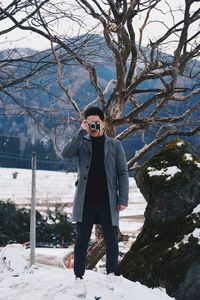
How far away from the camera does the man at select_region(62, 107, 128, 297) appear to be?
4.28 metres

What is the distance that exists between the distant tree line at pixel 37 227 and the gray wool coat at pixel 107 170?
69.4 feet

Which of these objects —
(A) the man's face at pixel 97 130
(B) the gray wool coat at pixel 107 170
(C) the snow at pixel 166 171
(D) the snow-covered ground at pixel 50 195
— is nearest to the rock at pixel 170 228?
(C) the snow at pixel 166 171

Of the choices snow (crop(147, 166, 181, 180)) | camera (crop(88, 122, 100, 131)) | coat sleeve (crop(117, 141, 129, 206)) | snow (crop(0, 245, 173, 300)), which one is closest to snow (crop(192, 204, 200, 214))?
snow (crop(147, 166, 181, 180))

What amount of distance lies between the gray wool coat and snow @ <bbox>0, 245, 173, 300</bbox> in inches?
27.6

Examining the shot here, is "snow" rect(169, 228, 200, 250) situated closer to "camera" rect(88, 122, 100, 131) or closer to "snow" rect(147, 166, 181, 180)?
"snow" rect(147, 166, 181, 180)

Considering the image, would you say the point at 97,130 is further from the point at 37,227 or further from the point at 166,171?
the point at 37,227

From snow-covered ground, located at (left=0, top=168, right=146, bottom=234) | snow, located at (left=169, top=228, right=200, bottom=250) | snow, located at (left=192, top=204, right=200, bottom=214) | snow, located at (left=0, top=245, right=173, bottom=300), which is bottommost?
snow-covered ground, located at (left=0, top=168, right=146, bottom=234)

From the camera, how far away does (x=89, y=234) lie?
4.36 m

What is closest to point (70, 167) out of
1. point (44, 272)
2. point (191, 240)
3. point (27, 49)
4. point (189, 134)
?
point (189, 134)

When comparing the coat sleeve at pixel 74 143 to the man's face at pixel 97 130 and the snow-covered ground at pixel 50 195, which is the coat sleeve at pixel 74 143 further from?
the snow-covered ground at pixel 50 195

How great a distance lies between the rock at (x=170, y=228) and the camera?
478 centimetres

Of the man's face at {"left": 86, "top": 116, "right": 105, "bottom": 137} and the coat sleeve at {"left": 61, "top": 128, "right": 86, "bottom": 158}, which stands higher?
the man's face at {"left": 86, "top": 116, "right": 105, "bottom": 137}

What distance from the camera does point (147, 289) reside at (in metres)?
4.72

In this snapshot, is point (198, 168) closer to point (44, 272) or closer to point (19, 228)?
point (44, 272)
